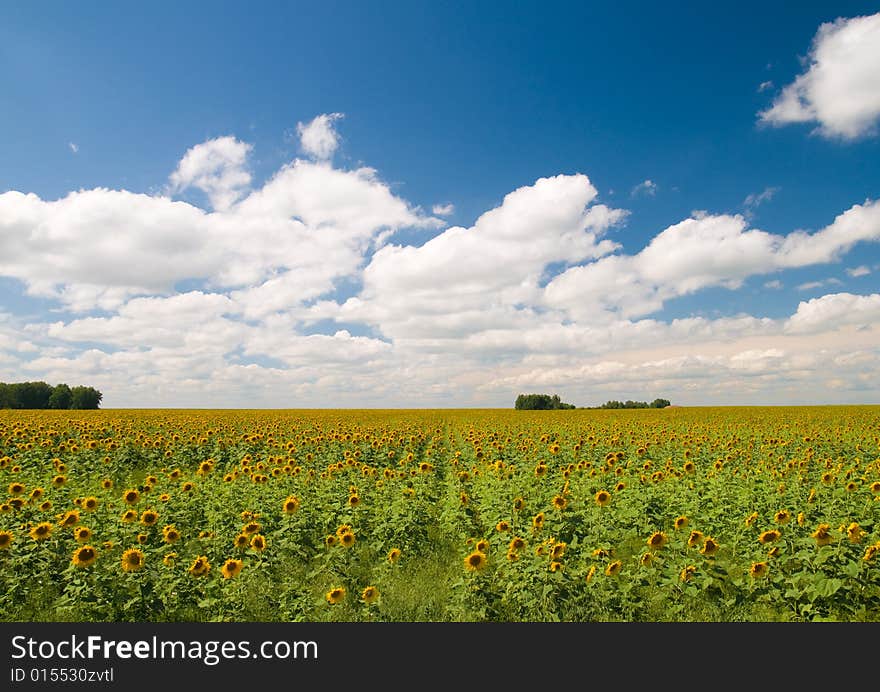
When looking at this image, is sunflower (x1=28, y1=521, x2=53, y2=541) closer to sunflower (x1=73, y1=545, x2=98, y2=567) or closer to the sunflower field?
the sunflower field

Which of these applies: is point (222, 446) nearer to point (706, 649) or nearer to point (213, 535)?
point (213, 535)

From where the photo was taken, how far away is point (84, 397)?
8300 cm

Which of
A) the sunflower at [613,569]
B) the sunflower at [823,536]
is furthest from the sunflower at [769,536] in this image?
the sunflower at [613,569]

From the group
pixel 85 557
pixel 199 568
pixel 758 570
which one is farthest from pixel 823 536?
pixel 85 557

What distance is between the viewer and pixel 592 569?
6.46m

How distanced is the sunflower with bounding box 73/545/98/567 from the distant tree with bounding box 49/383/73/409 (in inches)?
3549

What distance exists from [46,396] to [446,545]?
9536 centimetres

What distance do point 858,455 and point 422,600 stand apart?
1671 centimetres

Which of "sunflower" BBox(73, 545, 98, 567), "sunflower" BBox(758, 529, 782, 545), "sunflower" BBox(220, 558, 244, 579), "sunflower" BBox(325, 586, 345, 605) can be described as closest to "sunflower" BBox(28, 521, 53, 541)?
"sunflower" BBox(73, 545, 98, 567)

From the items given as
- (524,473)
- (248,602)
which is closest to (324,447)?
(524,473)

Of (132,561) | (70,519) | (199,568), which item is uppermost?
(70,519)

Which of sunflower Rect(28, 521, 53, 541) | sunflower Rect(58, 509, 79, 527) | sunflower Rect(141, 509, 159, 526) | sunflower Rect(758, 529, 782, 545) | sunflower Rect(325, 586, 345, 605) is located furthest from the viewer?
sunflower Rect(141, 509, 159, 526)

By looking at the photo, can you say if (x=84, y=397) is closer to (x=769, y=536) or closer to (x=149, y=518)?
(x=149, y=518)

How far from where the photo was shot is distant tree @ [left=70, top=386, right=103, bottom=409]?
8175 cm
